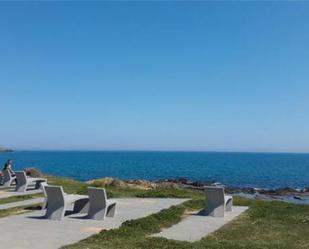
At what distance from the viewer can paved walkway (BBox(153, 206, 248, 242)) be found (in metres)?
11.8

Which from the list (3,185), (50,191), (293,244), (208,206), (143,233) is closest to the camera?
(293,244)

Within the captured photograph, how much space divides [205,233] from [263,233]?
1515 millimetres

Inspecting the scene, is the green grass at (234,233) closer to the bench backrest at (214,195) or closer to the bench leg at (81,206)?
the bench backrest at (214,195)

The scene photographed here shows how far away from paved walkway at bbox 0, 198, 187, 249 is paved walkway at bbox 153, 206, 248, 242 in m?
1.55

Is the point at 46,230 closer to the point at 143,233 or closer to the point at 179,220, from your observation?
the point at 143,233

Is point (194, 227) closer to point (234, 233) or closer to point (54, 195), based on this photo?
point (234, 233)

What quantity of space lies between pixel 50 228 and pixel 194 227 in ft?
12.5

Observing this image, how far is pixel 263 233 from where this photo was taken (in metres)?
12.5

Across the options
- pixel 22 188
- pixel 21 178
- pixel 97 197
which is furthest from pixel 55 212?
pixel 21 178

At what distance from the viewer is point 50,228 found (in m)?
12.6

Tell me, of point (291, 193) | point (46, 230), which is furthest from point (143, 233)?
point (291, 193)

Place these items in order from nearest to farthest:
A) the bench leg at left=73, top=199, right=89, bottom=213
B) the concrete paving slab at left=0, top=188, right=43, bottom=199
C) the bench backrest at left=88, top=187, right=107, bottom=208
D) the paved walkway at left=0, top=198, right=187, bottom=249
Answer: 1. the paved walkway at left=0, top=198, right=187, bottom=249
2. the bench backrest at left=88, top=187, right=107, bottom=208
3. the bench leg at left=73, top=199, right=89, bottom=213
4. the concrete paving slab at left=0, top=188, right=43, bottom=199

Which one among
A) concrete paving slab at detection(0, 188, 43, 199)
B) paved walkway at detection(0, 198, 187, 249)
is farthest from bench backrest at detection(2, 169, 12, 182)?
paved walkway at detection(0, 198, 187, 249)

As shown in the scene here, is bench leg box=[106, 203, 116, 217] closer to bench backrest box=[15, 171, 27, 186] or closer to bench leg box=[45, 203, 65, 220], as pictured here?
bench leg box=[45, 203, 65, 220]
